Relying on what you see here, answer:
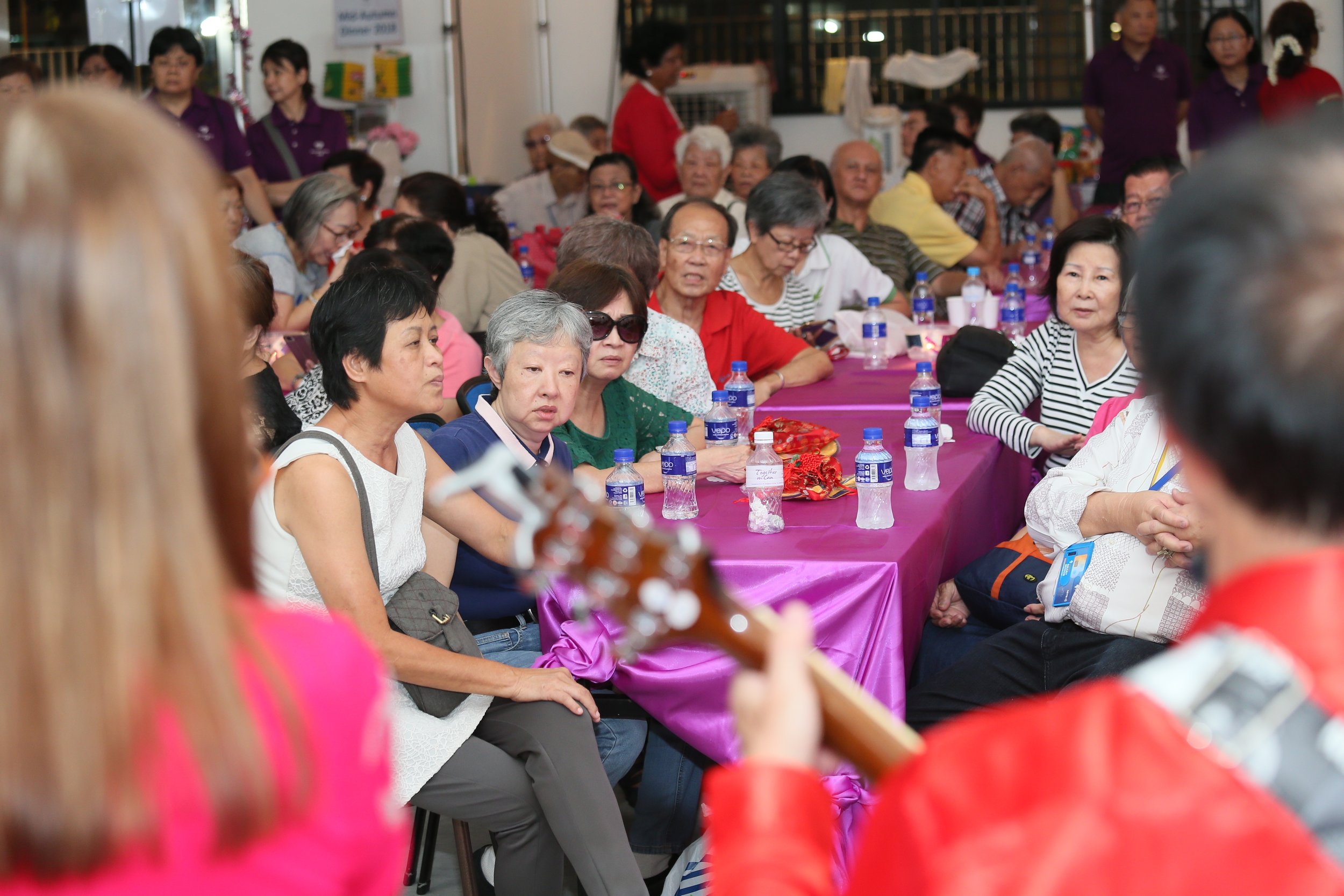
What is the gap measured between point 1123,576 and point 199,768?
196cm

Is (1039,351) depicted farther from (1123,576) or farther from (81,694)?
(81,694)

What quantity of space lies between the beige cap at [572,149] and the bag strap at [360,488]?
5.82 meters

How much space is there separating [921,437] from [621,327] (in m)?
0.76

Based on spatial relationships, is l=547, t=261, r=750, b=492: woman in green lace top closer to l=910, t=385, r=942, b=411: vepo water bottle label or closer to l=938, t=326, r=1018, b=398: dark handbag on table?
l=910, t=385, r=942, b=411: vepo water bottle label

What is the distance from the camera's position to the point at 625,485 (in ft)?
8.69

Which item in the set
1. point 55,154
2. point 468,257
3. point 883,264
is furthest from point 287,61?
point 55,154

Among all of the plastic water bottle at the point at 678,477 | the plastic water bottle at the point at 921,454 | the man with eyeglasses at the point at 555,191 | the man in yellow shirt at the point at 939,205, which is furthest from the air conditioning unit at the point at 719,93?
the plastic water bottle at the point at 678,477

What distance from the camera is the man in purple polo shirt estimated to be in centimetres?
748

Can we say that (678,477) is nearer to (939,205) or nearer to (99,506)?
(99,506)

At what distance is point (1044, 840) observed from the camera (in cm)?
68

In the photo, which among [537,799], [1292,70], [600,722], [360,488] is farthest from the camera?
[1292,70]

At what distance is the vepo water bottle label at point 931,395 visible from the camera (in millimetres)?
3311

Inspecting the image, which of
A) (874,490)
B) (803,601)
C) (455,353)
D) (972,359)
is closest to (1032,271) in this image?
(972,359)

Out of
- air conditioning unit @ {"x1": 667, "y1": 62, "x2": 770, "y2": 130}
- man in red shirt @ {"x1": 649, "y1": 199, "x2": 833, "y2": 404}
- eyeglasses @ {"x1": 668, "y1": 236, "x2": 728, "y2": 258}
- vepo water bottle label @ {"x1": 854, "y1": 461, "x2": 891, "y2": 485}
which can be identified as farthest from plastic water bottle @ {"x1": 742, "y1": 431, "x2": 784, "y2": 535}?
air conditioning unit @ {"x1": 667, "y1": 62, "x2": 770, "y2": 130}
